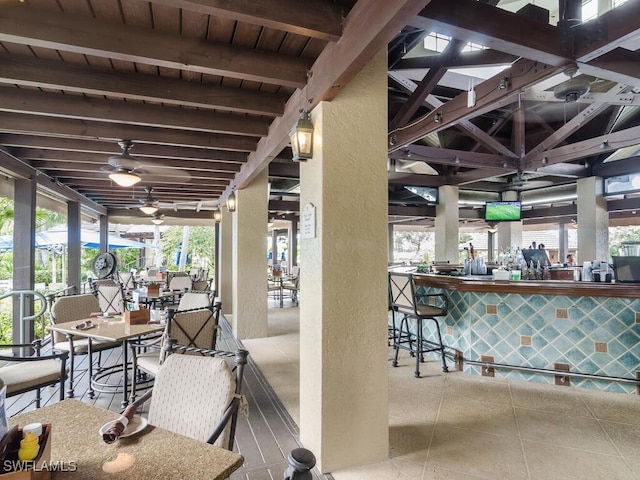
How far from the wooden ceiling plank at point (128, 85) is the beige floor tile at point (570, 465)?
129 inches

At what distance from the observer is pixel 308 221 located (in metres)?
2.40

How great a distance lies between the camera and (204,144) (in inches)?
158

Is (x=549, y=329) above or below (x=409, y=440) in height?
above

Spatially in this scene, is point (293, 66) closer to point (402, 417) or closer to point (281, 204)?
point (402, 417)

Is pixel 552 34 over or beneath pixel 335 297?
over

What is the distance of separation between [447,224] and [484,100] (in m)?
4.55

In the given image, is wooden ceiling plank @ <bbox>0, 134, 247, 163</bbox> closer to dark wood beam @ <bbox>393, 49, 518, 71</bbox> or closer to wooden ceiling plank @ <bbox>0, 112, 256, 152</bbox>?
wooden ceiling plank @ <bbox>0, 112, 256, 152</bbox>

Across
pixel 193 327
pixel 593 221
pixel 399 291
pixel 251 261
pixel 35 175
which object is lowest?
pixel 193 327

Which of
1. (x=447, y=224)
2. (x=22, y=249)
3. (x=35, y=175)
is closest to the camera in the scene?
(x=22, y=249)

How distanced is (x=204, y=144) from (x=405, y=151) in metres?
3.00

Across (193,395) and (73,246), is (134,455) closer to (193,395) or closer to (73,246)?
(193,395)

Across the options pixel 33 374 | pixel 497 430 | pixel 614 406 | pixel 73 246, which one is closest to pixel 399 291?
pixel 497 430

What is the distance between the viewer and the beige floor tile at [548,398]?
3.03 m

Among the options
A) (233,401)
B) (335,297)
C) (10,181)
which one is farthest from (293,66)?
(10,181)
